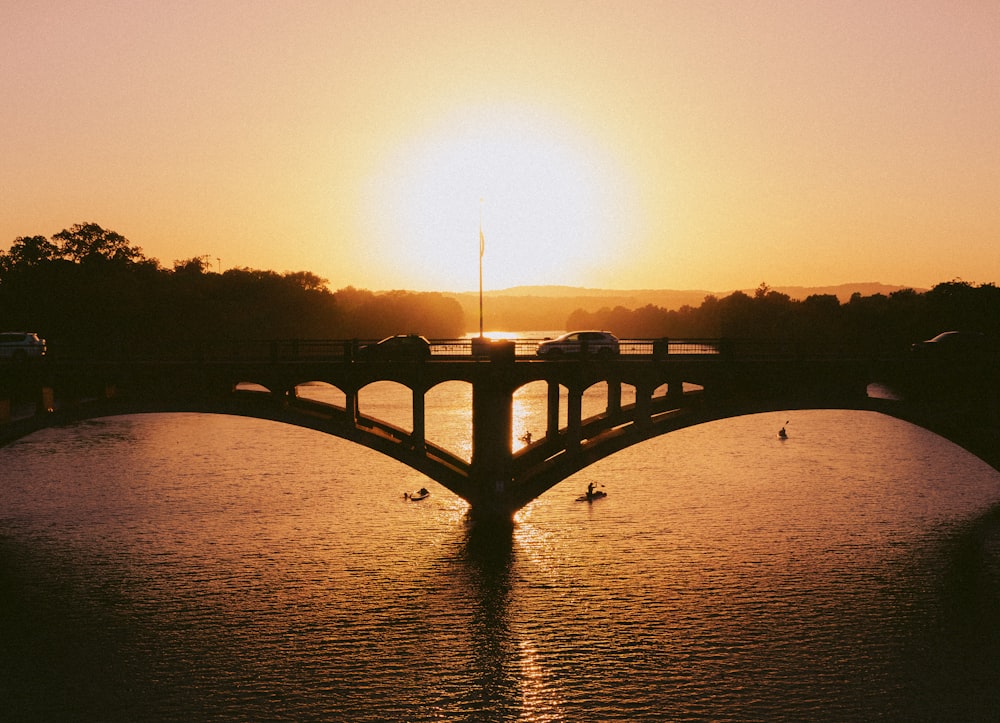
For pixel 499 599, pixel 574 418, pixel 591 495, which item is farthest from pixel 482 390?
pixel 591 495

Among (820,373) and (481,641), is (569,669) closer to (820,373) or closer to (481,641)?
(481,641)

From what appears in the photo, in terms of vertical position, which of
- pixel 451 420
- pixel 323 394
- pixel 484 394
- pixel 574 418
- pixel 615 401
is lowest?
pixel 451 420

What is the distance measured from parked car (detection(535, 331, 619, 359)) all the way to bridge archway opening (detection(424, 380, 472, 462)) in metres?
14.9

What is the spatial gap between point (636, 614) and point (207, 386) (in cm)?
2332

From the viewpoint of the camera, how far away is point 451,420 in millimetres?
105562

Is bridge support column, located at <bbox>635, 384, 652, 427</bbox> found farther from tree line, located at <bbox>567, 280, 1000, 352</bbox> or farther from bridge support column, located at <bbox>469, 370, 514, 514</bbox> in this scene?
tree line, located at <bbox>567, 280, 1000, 352</bbox>

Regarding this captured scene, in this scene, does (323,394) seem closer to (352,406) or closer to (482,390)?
(352,406)

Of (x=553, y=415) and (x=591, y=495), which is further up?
(x=553, y=415)

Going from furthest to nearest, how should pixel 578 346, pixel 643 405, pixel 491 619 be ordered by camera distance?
pixel 578 346
pixel 643 405
pixel 491 619

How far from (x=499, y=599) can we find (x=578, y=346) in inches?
798

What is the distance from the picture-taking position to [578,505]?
184 feet

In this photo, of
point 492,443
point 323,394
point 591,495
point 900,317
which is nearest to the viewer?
point 492,443

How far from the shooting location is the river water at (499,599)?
28.2 meters

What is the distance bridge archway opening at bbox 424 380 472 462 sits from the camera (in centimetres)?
8244
